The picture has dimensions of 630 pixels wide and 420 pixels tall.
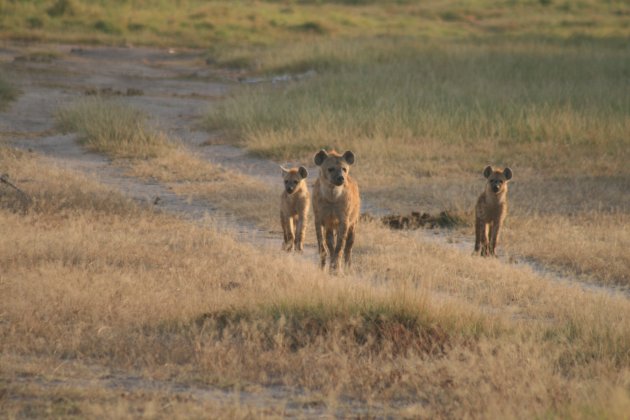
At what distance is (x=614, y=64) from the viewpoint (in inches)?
855

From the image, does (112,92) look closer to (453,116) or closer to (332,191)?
(453,116)

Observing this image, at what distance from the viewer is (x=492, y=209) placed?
355 inches

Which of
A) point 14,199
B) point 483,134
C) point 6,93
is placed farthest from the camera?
point 6,93

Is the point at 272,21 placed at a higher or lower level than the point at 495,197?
lower

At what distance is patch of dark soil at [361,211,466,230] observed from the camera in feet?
33.7

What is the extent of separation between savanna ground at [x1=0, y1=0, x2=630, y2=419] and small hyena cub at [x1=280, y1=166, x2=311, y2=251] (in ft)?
0.76

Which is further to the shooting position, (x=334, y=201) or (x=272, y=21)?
(x=272, y=21)

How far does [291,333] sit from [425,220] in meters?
4.61

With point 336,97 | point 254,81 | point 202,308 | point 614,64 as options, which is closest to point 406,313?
point 202,308

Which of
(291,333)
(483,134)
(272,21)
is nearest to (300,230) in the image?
(291,333)

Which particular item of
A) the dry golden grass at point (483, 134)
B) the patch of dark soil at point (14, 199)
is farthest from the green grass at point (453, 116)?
the patch of dark soil at point (14, 199)

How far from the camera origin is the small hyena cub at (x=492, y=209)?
9.02 meters

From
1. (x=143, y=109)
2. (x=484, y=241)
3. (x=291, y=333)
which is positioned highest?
(x=291, y=333)

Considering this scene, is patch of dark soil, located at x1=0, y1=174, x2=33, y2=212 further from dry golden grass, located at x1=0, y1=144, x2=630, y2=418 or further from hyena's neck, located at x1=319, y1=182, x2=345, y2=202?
hyena's neck, located at x1=319, y1=182, x2=345, y2=202
